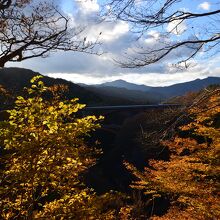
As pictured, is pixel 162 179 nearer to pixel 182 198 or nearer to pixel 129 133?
pixel 182 198

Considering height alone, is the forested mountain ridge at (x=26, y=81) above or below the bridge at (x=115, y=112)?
above

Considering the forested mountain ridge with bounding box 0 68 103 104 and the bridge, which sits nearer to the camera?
the bridge

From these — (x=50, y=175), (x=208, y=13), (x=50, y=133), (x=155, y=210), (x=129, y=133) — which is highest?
(x=208, y=13)

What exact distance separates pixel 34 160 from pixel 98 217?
8.57 ft

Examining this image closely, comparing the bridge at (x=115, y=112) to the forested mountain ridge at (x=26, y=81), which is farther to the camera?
the forested mountain ridge at (x=26, y=81)

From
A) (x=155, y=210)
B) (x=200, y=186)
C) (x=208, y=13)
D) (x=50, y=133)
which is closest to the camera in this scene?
(x=208, y=13)

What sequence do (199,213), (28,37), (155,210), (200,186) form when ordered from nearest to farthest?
(28,37) → (199,213) → (200,186) → (155,210)

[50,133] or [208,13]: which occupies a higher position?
[208,13]

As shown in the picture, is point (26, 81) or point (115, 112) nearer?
point (115, 112)

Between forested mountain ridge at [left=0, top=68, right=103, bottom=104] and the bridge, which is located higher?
forested mountain ridge at [left=0, top=68, right=103, bottom=104]

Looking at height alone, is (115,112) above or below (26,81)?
below

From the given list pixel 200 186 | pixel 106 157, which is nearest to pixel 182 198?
pixel 200 186

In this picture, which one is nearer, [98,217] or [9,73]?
[98,217]

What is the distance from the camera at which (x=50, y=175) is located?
8555 mm
